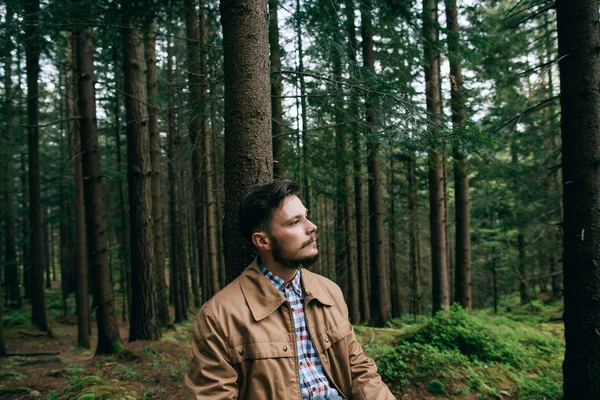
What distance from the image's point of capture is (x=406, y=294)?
23719 mm

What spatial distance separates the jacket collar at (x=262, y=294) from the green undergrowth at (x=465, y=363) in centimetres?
332

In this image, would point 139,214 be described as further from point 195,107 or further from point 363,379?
point 363,379

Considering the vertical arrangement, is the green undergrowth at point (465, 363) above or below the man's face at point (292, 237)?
below

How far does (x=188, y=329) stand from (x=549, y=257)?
16.1 meters

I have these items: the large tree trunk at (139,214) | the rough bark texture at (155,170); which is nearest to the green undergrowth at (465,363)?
the large tree trunk at (139,214)

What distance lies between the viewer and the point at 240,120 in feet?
9.69

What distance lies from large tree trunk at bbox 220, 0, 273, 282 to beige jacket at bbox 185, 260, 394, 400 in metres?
0.45

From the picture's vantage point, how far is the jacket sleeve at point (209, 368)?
208 centimetres

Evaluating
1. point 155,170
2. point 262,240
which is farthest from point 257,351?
point 155,170

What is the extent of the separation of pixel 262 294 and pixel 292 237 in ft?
1.47

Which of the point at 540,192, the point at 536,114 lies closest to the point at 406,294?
the point at 540,192

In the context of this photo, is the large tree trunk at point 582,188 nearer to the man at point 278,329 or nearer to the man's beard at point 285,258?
the man at point 278,329

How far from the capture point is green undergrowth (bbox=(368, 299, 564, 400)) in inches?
196

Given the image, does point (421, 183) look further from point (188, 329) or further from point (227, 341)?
point (227, 341)
